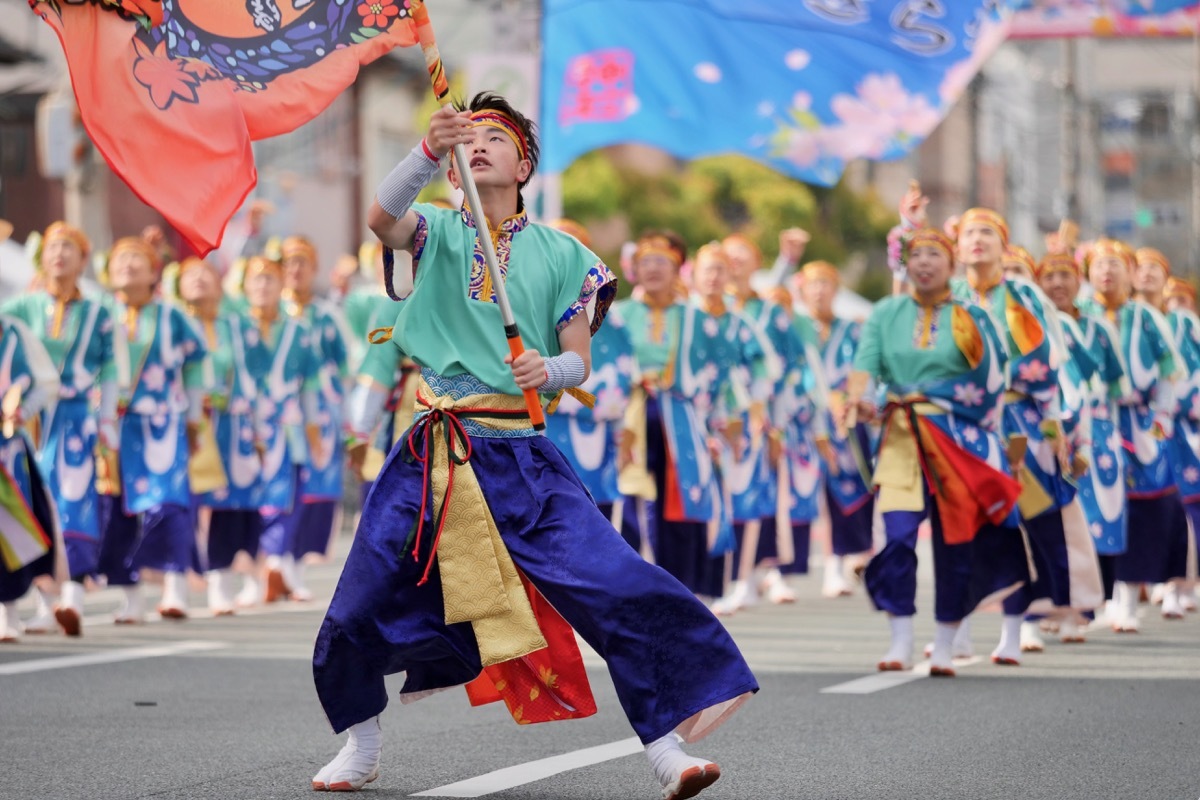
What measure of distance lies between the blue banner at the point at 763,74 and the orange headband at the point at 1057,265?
2074mm

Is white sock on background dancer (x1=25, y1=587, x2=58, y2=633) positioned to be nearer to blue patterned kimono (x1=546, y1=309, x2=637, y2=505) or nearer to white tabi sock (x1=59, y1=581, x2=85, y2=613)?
white tabi sock (x1=59, y1=581, x2=85, y2=613)

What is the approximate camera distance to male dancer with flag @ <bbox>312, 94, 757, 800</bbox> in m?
5.46

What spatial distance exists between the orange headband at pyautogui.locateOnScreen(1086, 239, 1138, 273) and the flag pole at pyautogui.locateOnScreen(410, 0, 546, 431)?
6.46 metres

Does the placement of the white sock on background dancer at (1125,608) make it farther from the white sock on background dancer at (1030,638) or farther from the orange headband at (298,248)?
the orange headband at (298,248)

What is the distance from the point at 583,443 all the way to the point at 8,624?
2.92 meters

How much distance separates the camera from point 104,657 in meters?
9.43

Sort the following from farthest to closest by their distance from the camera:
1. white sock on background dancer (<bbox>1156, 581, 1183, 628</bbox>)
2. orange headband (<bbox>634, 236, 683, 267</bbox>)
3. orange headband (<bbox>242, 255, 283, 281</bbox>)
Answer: orange headband (<bbox>242, 255, 283, 281</bbox>), white sock on background dancer (<bbox>1156, 581, 1183, 628</bbox>), orange headband (<bbox>634, 236, 683, 267</bbox>)

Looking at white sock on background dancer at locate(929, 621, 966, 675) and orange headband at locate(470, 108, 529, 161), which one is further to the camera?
white sock on background dancer at locate(929, 621, 966, 675)

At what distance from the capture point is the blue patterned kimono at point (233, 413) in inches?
494

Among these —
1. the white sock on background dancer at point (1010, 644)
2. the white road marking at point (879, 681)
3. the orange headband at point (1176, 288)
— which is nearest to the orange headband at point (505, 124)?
the white road marking at point (879, 681)

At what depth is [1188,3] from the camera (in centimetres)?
1775

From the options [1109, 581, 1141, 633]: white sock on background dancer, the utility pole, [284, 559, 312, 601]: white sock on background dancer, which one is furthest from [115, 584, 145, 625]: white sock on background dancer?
the utility pole

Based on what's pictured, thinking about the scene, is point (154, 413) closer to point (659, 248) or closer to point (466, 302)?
point (659, 248)

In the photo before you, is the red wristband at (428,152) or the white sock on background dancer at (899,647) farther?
the white sock on background dancer at (899,647)
